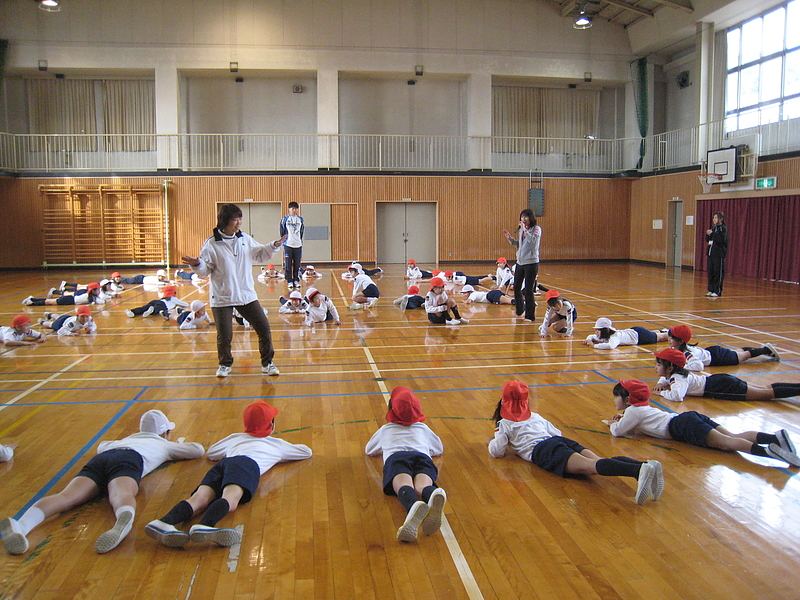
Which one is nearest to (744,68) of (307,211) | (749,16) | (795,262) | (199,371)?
(749,16)

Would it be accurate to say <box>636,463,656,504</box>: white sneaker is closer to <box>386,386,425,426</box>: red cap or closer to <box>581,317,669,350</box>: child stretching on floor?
<box>386,386,425,426</box>: red cap

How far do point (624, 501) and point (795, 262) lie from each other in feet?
56.9

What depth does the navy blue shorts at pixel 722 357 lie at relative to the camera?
777 centimetres


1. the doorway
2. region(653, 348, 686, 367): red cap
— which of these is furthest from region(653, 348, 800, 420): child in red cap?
the doorway

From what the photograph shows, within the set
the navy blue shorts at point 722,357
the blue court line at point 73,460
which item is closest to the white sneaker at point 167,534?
the blue court line at point 73,460

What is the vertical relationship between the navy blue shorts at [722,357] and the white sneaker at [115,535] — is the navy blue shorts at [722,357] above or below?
above

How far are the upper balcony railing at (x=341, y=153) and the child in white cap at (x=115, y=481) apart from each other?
20.9 metres

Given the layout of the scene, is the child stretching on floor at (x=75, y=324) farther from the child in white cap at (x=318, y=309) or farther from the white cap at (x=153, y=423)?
the white cap at (x=153, y=423)

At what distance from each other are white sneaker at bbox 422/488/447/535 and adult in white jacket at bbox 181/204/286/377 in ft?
12.5

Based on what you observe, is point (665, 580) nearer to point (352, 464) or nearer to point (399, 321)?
point (352, 464)

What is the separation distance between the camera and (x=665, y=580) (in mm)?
3182

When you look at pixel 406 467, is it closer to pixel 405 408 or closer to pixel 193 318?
pixel 405 408

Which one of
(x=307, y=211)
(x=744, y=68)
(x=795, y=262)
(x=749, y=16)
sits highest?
(x=749, y=16)

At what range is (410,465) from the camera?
4.21 meters
